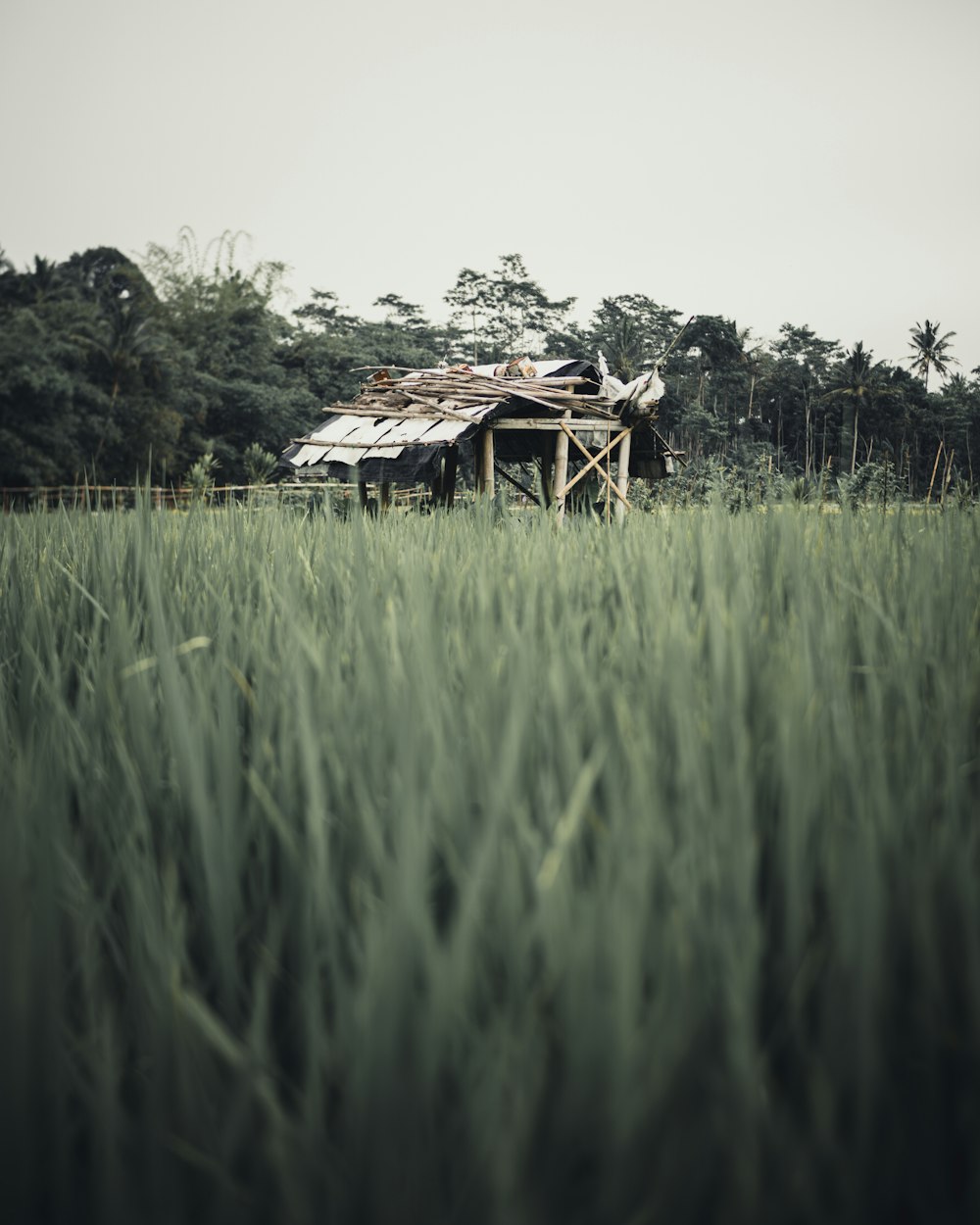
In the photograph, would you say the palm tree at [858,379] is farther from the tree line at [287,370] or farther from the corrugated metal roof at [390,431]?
the corrugated metal roof at [390,431]

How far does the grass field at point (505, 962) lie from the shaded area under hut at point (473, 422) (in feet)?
31.4

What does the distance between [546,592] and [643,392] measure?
1132 cm

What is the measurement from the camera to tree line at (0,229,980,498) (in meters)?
33.5

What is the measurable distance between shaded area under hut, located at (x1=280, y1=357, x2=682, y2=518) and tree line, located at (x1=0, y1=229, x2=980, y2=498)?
259 cm

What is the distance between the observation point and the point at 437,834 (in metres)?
0.63

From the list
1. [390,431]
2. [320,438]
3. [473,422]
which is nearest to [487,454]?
[473,422]

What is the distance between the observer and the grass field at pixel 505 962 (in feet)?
1.29

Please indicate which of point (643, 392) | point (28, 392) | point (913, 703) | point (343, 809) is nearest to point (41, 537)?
point (343, 809)

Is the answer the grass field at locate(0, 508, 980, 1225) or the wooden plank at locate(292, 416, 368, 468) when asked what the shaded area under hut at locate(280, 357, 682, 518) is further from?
the grass field at locate(0, 508, 980, 1225)

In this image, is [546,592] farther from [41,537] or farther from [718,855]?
[41,537]

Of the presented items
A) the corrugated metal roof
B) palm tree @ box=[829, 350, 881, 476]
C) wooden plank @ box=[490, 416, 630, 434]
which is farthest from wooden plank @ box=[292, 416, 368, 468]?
palm tree @ box=[829, 350, 881, 476]

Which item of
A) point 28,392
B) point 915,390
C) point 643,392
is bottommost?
point 643,392

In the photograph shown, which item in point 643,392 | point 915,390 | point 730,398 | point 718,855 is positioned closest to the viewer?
point 718,855

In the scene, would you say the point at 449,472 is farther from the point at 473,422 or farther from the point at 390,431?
the point at 473,422
